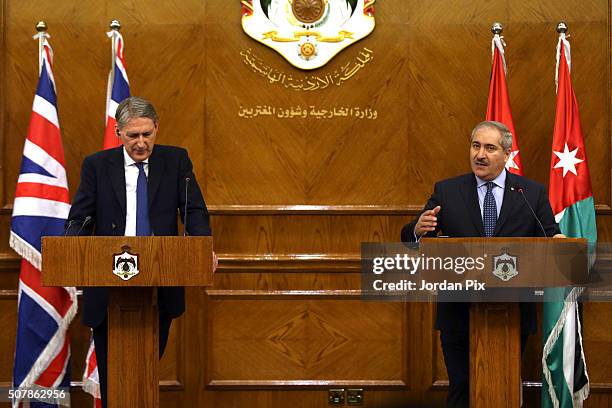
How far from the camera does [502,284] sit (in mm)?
3246

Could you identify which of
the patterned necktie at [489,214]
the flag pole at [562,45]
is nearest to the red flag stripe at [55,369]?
the patterned necktie at [489,214]

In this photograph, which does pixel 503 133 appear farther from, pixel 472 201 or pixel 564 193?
pixel 564 193

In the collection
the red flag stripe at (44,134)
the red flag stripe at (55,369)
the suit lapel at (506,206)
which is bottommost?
the red flag stripe at (55,369)

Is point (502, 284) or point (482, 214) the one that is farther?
point (482, 214)

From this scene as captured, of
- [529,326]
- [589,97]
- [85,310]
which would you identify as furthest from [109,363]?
[589,97]

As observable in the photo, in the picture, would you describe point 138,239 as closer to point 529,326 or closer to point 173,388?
point 529,326

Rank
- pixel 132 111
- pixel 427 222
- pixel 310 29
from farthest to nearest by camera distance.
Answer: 1. pixel 310 29
2. pixel 132 111
3. pixel 427 222

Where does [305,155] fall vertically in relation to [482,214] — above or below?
above

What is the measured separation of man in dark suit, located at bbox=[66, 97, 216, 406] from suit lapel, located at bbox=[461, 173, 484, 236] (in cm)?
114

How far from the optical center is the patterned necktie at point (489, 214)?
12.8 ft

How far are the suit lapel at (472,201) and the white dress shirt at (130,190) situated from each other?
1.40m

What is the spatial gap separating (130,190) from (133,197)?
1.5 inches

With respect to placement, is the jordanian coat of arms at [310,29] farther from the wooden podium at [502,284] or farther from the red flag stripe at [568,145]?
the wooden podium at [502,284]

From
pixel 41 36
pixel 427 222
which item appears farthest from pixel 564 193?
pixel 41 36
